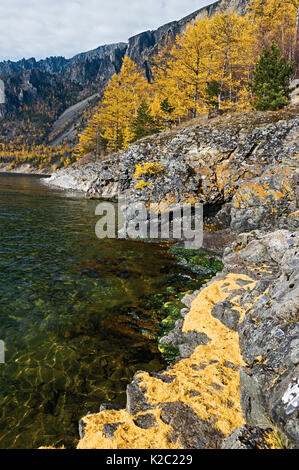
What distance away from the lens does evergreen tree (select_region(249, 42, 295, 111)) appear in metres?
22.5

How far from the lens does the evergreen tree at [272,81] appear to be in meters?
22.5

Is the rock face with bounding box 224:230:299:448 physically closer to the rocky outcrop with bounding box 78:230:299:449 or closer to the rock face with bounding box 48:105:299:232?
the rocky outcrop with bounding box 78:230:299:449

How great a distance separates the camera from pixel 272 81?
22.8 m

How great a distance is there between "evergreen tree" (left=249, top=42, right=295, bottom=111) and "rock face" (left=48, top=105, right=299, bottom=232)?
1.52 metres

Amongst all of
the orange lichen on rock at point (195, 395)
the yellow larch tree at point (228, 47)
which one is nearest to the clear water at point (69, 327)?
the orange lichen on rock at point (195, 395)

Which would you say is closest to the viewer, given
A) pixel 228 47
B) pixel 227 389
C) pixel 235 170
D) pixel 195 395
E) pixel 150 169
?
pixel 195 395

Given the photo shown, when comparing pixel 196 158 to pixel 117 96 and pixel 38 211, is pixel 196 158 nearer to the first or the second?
pixel 38 211

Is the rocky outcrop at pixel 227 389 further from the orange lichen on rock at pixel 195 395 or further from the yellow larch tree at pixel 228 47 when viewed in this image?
the yellow larch tree at pixel 228 47

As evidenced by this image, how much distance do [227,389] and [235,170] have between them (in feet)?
58.2

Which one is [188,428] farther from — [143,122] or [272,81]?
[143,122]

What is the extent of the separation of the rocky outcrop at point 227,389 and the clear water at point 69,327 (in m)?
1.03

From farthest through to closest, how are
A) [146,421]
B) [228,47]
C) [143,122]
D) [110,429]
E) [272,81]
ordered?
[143,122], [228,47], [272,81], [146,421], [110,429]

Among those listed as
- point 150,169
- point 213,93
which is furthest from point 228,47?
point 150,169
